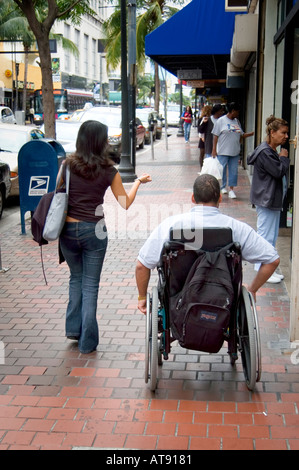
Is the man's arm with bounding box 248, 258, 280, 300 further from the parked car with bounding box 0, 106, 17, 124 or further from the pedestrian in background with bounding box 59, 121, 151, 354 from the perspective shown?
the parked car with bounding box 0, 106, 17, 124

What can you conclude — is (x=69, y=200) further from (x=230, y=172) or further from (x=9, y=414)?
(x=230, y=172)

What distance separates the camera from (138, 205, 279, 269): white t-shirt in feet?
13.9

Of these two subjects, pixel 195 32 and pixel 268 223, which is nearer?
pixel 268 223

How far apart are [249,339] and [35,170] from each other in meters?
6.14

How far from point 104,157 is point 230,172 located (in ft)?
27.2

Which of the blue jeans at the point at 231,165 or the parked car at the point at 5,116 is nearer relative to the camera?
the blue jeans at the point at 231,165

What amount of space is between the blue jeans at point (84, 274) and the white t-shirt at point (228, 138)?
789cm

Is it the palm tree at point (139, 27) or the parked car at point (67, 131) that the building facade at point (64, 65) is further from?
the parked car at point (67, 131)

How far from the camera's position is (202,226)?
4.21 m

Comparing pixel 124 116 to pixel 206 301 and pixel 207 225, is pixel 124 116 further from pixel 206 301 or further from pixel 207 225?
pixel 206 301

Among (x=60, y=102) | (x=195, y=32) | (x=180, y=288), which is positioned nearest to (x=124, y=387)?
(x=180, y=288)

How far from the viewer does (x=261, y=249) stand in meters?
4.32

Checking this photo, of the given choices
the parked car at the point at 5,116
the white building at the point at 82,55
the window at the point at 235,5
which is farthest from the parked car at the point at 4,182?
the white building at the point at 82,55

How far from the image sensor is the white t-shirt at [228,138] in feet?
40.8
